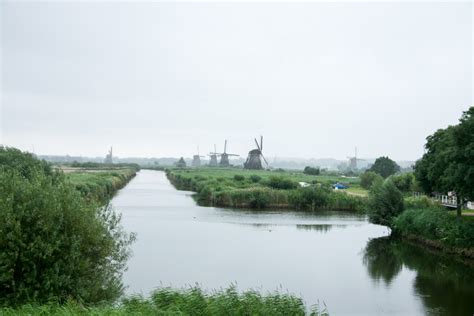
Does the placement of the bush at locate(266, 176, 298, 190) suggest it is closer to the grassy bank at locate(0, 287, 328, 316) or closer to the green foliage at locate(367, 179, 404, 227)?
the green foliage at locate(367, 179, 404, 227)

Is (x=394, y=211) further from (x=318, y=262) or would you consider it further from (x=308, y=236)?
(x=318, y=262)

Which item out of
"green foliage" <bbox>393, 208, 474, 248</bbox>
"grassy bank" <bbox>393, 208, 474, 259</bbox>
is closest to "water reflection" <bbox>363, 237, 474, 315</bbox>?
"grassy bank" <bbox>393, 208, 474, 259</bbox>

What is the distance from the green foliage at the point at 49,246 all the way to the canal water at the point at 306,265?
3764mm

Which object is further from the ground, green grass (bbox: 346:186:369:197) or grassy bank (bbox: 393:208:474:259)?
green grass (bbox: 346:186:369:197)

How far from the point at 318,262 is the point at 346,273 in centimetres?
234

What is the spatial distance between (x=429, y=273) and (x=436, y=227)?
22.1ft

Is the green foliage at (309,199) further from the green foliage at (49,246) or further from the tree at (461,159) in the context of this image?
the green foliage at (49,246)

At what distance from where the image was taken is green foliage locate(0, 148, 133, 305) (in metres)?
13.5

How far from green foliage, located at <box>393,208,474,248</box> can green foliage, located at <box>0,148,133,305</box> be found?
61.2 ft

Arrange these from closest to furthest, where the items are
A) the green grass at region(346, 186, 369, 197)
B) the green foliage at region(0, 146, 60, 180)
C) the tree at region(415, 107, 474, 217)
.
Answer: the tree at region(415, 107, 474, 217), the green foliage at region(0, 146, 60, 180), the green grass at region(346, 186, 369, 197)

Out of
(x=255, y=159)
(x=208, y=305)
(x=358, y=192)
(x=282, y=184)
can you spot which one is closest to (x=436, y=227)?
(x=208, y=305)

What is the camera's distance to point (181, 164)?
196125mm

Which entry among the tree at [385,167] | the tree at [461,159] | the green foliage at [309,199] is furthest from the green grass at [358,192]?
the tree at [461,159]

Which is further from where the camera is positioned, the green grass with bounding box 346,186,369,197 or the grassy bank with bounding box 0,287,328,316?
the green grass with bounding box 346,186,369,197
